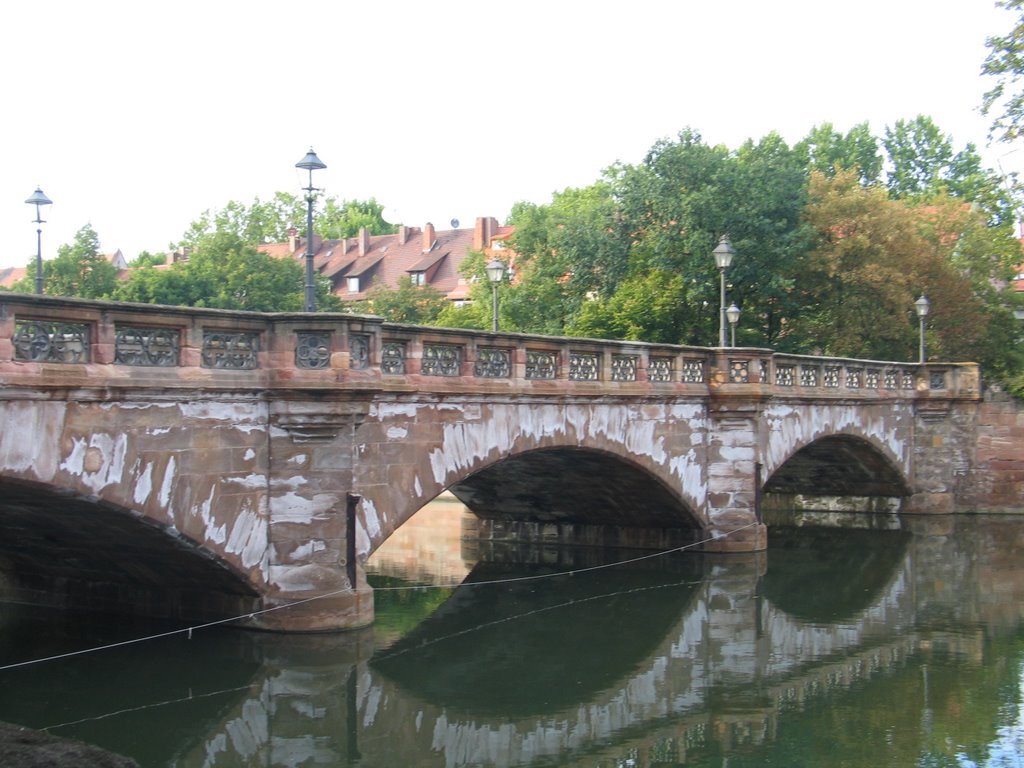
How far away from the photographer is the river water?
11031mm

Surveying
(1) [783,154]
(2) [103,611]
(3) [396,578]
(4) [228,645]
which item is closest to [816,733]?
(4) [228,645]

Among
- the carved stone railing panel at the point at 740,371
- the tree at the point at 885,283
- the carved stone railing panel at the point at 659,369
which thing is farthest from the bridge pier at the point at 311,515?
the tree at the point at 885,283

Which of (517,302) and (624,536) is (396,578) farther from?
(517,302)

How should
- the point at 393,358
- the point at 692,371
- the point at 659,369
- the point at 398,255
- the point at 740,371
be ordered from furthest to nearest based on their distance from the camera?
the point at 398,255, the point at 740,371, the point at 692,371, the point at 659,369, the point at 393,358

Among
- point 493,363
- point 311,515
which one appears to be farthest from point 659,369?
point 311,515

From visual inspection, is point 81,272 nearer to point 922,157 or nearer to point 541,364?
point 541,364

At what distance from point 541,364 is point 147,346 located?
6.53 meters

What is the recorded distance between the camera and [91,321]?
11289mm

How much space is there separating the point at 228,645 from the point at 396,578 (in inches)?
289

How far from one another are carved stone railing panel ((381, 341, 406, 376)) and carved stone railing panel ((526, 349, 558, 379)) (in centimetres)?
262

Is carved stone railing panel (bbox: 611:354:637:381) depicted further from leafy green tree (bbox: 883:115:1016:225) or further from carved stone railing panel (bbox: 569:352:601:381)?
leafy green tree (bbox: 883:115:1016:225)

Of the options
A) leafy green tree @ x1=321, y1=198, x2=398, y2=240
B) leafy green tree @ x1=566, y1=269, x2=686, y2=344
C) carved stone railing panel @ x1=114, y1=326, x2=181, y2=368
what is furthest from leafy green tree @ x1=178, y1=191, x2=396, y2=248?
carved stone railing panel @ x1=114, y1=326, x2=181, y2=368

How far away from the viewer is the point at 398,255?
7119 centimetres

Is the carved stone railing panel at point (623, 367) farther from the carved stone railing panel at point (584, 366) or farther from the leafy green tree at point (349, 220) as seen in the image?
the leafy green tree at point (349, 220)
